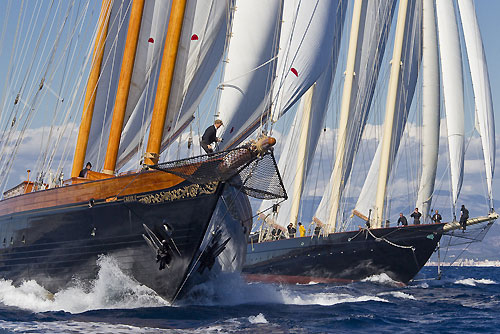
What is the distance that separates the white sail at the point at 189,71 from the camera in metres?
26.9

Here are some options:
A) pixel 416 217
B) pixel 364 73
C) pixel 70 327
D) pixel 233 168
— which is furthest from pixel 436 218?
pixel 70 327

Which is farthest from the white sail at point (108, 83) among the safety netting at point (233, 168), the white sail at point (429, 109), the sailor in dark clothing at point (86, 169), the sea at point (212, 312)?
the white sail at point (429, 109)

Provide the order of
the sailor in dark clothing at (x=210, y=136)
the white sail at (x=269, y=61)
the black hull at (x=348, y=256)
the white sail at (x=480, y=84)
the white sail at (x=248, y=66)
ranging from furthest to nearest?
the black hull at (x=348, y=256) → the white sail at (x=480, y=84) → the white sail at (x=269, y=61) → the white sail at (x=248, y=66) → the sailor in dark clothing at (x=210, y=136)

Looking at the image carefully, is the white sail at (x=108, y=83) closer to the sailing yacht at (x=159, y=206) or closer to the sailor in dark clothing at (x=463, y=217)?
the sailing yacht at (x=159, y=206)

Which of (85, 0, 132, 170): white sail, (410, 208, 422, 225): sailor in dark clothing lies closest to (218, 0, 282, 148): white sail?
(85, 0, 132, 170): white sail

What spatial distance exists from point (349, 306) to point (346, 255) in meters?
16.6

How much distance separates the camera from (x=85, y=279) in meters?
23.3

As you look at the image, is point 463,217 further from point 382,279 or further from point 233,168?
point 233,168

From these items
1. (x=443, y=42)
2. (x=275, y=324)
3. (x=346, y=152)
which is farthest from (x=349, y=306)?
(x=443, y=42)

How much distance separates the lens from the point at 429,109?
48.0 meters

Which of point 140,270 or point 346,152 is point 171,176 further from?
point 346,152

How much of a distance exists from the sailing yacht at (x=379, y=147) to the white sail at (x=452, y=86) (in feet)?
0.20

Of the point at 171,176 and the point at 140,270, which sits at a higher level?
the point at 171,176

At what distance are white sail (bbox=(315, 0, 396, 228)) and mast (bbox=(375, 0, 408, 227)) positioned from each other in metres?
1.90
